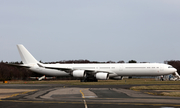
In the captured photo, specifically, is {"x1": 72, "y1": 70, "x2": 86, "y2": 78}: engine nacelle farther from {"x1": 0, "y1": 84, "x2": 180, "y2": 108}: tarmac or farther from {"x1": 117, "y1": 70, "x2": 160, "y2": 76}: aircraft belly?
{"x1": 0, "y1": 84, "x2": 180, "y2": 108}: tarmac

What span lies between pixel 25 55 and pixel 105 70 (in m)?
19.7

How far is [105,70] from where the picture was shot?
187ft

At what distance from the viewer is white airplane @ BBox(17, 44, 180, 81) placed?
2154 inches

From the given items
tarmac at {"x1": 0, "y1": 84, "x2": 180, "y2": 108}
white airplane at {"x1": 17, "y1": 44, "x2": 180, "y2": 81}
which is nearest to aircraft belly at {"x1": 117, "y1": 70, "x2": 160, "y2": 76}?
white airplane at {"x1": 17, "y1": 44, "x2": 180, "y2": 81}

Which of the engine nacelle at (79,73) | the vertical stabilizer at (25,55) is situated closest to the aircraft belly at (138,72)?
the engine nacelle at (79,73)

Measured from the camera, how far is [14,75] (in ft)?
354

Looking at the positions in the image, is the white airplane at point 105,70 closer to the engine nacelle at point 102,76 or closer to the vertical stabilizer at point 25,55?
the engine nacelle at point 102,76

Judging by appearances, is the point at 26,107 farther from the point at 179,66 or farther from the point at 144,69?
the point at 179,66

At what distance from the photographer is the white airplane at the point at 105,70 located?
54.7 meters

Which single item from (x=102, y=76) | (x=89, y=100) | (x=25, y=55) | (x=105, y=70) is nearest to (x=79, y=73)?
(x=102, y=76)

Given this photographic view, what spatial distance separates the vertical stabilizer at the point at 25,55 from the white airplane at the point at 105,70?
107cm

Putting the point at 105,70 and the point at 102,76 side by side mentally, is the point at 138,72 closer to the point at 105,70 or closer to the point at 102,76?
the point at 105,70

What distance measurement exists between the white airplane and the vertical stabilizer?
1074 millimetres

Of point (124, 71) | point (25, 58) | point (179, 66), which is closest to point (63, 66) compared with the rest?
point (25, 58)
